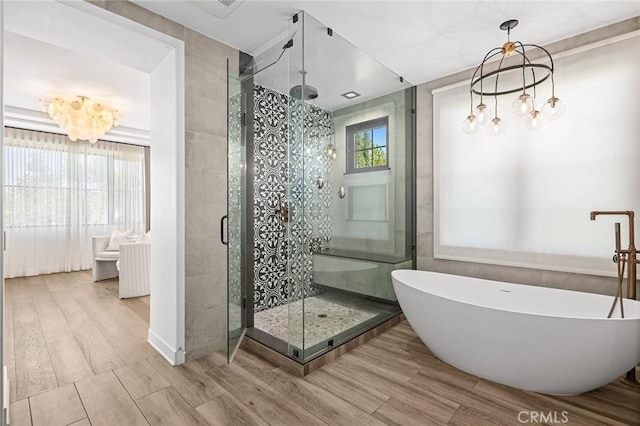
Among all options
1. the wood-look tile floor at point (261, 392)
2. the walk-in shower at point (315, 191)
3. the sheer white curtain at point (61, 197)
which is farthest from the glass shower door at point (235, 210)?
the sheer white curtain at point (61, 197)

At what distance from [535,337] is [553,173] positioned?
1.50 m

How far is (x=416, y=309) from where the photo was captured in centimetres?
224

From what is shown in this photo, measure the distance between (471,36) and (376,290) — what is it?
241 cm

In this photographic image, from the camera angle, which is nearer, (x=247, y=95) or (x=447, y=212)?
(x=247, y=95)

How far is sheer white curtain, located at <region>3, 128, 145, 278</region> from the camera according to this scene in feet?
16.2

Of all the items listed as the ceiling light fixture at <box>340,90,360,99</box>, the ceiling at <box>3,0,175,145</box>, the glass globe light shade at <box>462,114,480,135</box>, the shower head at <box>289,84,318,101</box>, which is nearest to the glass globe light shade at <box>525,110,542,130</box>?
the glass globe light shade at <box>462,114,480,135</box>

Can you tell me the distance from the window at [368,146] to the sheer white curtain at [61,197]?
5.33m

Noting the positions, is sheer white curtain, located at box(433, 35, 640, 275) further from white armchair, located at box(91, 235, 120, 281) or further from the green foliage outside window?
white armchair, located at box(91, 235, 120, 281)

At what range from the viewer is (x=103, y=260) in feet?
15.9

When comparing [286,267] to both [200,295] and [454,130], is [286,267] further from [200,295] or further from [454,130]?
[454,130]

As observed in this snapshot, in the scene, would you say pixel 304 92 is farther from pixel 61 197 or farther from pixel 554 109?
pixel 61 197

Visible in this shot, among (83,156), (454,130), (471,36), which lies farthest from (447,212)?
(83,156)

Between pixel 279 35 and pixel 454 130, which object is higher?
pixel 279 35

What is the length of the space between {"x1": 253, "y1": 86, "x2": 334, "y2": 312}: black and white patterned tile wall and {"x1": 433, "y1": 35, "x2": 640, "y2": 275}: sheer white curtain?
1324mm
